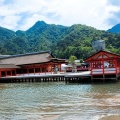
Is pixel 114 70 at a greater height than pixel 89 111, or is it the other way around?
pixel 114 70

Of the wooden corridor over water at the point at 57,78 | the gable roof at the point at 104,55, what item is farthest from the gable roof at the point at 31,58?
the gable roof at the point at 104,55

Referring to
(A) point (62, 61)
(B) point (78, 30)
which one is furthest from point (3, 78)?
(B) point (78, 30)

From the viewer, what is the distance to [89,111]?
1534cm

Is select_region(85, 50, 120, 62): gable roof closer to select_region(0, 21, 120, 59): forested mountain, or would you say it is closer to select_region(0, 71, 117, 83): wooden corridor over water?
select_region(0, 71, 117, 83): wooden corridor over water

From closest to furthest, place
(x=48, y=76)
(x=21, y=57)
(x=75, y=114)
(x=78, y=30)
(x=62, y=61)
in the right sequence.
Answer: (x=75, y=114) → (x=48, y=76) → (x=62, y=61) → (x=21, y=57) → (x=78, y=30)

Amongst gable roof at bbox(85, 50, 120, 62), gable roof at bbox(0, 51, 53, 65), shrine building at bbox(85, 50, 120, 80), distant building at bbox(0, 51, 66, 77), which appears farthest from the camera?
gable roof at bbox(0, 51, 53, 65)

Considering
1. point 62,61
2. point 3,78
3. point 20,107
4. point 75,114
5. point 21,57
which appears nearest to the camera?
point 75,114

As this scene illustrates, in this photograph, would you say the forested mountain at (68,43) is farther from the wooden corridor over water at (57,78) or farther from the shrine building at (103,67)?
the shrine building at (103,67)

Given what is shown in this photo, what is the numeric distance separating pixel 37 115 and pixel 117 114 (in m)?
4.73

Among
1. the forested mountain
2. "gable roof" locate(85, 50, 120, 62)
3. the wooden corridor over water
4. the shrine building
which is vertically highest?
the forested mountain

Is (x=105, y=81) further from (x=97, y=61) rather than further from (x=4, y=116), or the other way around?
(x=4, y=116)

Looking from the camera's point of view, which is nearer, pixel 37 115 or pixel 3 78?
pixel 37 115

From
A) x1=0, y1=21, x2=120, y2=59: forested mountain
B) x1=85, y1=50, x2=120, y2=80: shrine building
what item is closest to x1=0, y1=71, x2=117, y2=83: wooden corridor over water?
x1=85, y1=50, x2=120, y2=80: shrine building

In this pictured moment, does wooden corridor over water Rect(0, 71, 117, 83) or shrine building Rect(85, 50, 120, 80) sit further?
wooden corridor over water Rect(0, 71, 117, 83)
